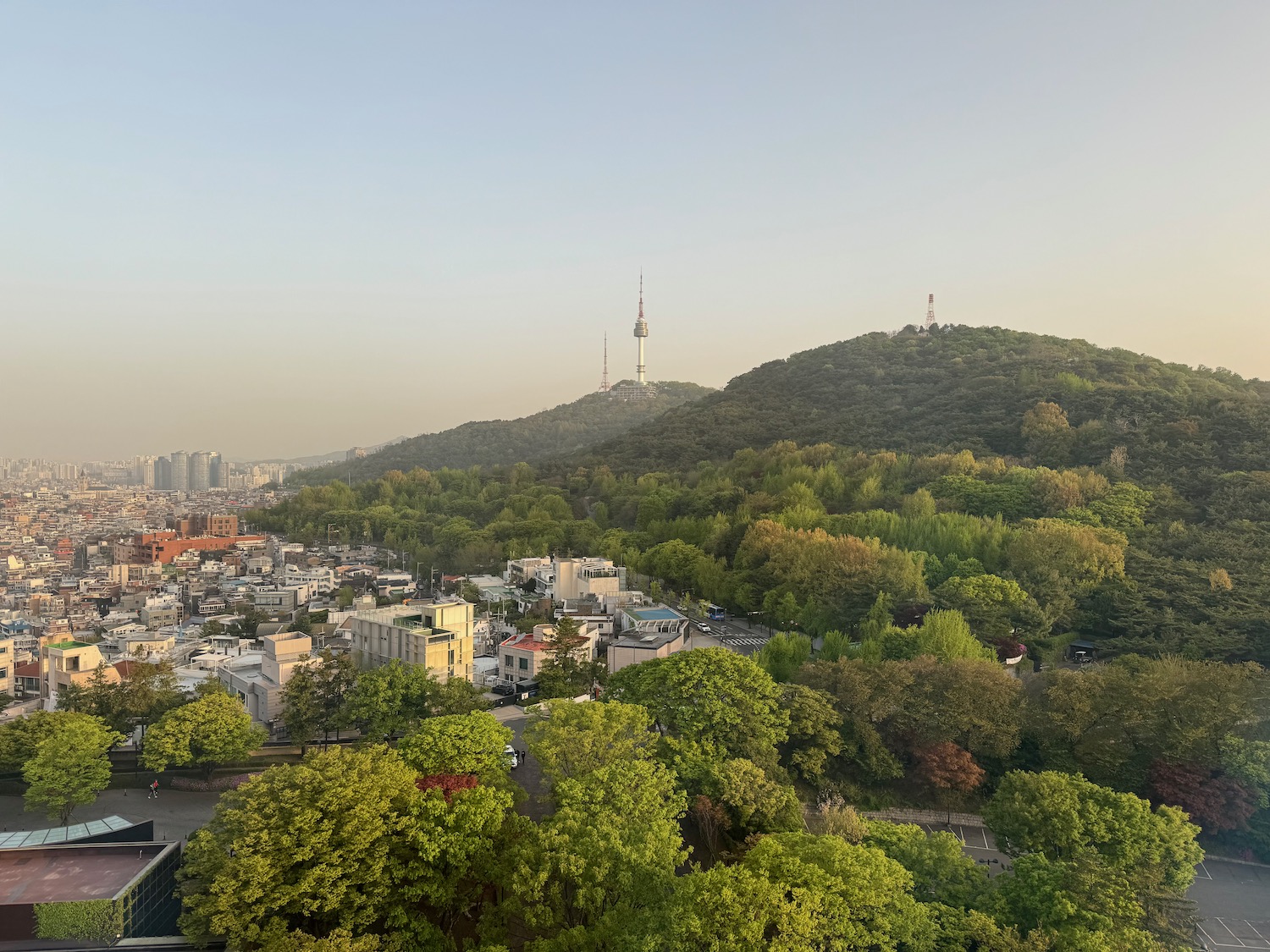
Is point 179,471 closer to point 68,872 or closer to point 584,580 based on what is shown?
point 584,580

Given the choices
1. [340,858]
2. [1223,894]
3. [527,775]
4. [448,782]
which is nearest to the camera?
[340,858]

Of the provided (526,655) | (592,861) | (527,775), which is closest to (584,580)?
(526,655)

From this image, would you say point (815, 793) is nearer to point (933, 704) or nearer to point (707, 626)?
point (933, 704)

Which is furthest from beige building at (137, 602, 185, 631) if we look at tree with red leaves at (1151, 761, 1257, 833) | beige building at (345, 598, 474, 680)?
tree with red leaves at (1151, 761, 1257, 833)

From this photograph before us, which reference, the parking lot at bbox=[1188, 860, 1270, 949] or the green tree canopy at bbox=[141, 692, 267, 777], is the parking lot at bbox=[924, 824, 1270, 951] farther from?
the green tree canopy at bbox=[141, 692, 267, 777]

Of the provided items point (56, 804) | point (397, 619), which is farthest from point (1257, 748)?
point (56, 804)

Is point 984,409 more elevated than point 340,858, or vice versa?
point 984,409
